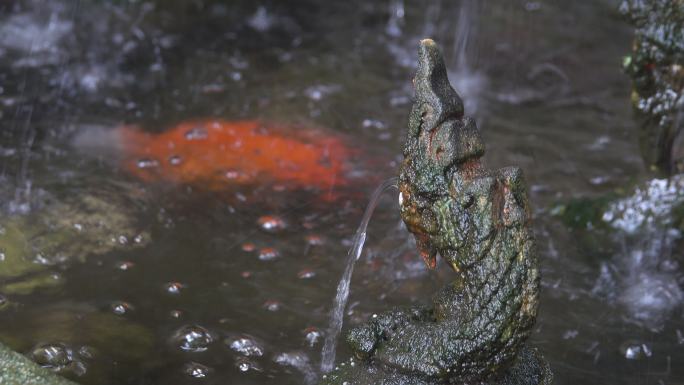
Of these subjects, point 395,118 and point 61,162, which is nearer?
point 61,162

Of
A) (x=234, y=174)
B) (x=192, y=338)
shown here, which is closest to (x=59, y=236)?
(x=192, y=338)

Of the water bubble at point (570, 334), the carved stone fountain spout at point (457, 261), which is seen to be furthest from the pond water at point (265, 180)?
the carved stone fountain spout at point (457, 261)

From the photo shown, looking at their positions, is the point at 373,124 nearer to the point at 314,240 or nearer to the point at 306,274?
the point at 314,240

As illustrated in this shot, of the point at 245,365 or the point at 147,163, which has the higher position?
the point at 147,163

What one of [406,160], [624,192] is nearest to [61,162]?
[406,160]

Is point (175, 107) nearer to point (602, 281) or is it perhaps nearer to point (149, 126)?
point (149, 126)

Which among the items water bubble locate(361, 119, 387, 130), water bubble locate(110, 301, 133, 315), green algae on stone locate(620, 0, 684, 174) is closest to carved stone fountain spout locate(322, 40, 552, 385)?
water bubble locate(110, 301, 133, 315)

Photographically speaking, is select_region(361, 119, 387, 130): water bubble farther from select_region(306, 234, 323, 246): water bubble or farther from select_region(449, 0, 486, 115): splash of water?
select_region(306, 234, 323, 246): water bubble
